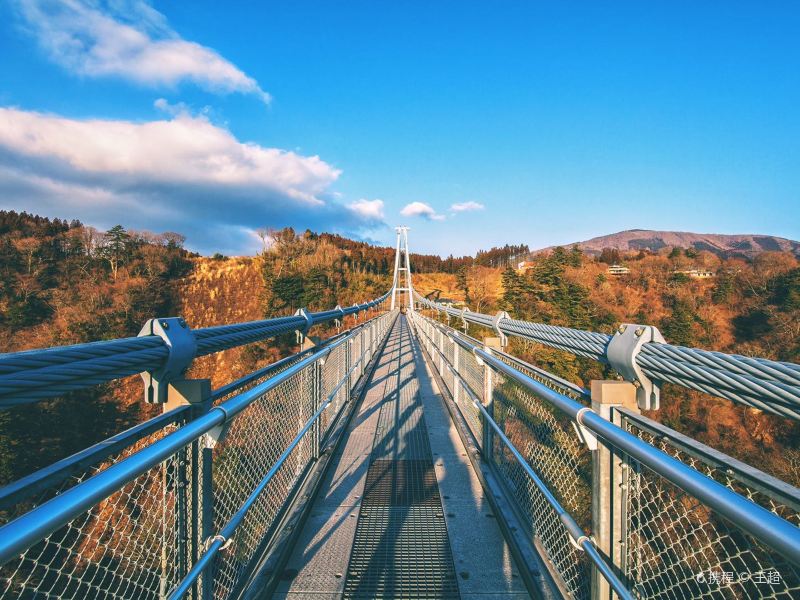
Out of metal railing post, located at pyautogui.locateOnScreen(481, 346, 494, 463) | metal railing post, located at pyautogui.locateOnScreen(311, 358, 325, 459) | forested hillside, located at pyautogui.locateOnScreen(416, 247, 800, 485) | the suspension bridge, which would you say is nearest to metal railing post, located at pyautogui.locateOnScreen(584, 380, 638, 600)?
the suspension bridge

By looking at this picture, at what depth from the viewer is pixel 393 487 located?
298cm

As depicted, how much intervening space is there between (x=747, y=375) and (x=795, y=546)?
0.47 metres

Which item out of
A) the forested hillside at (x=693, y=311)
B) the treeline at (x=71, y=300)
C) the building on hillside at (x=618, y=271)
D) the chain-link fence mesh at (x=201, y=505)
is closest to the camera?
the chain-link fence mesh at (x=201, y=505)

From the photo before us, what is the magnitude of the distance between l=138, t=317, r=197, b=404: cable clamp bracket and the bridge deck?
124 centimetres

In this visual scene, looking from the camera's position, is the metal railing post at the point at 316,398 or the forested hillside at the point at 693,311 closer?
the metal railing post at the point at 316,398

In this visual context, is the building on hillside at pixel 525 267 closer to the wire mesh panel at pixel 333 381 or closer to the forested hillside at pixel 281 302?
the forested hillside at pixel 281 302

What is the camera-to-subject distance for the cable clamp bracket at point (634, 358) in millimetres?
1329

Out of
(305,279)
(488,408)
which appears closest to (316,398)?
(488,408)

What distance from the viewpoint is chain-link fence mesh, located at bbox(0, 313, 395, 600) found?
3.98 feet

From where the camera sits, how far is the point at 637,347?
1.31 m

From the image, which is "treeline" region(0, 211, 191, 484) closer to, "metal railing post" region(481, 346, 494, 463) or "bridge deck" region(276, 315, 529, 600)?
"bridge deck" region(276, 315, 529, 600)

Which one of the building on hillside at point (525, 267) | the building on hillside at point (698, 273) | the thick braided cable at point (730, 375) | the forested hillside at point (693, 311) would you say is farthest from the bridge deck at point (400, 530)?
the building on hillside at point (698, 273)

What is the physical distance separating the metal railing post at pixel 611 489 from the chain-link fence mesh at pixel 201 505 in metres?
1.37

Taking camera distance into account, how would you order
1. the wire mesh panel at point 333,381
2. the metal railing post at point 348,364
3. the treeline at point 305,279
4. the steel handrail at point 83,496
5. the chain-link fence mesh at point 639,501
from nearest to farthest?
the steel handrail at point 83,496, the chain-link fence mesh at point 639,501, the wire mesh panel at point 333,381, the metal railing post at point 348,364, the treeline at point 305,279
